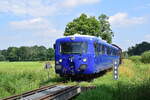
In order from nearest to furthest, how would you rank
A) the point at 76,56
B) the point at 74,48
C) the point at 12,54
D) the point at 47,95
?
the point at 47,95 < the point at 76,56 < the point at 74,48 < the point at 12,54

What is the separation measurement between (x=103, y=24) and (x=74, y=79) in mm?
47779

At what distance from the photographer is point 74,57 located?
18.8m

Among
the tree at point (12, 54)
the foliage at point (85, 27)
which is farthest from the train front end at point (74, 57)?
the tree at point (12, 54)

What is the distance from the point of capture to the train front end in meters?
18.8

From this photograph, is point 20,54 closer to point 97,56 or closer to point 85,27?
point 85,27

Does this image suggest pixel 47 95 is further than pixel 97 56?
No

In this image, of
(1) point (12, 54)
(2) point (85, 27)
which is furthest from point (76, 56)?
(1) point (12, 54)

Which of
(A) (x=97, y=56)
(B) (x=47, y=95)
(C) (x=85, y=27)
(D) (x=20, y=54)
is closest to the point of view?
(B) (x=47, y=95)

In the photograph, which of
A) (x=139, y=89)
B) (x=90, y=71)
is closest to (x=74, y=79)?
(x=90, y=71)

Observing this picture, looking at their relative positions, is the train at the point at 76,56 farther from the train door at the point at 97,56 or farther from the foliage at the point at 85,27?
the foliage at the point at 85,27

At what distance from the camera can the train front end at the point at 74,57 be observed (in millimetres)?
18797

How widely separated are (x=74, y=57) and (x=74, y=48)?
23.8 inches

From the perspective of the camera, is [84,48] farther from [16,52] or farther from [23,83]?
[16,52]

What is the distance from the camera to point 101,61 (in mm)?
21594
